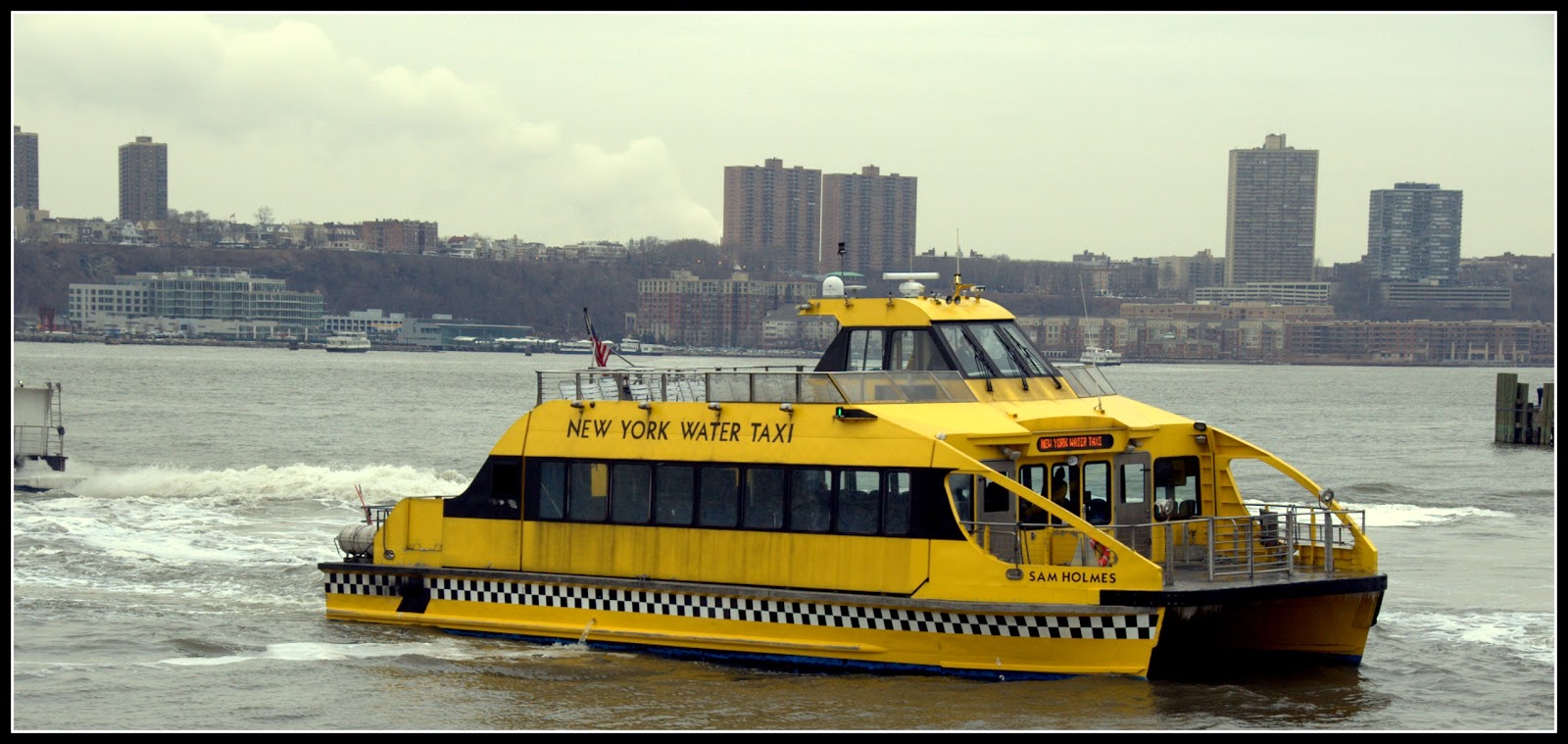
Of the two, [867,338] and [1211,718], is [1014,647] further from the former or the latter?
[867,338]

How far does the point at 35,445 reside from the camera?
40.6 m

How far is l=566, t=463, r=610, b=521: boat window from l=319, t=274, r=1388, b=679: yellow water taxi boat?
1.1 inches

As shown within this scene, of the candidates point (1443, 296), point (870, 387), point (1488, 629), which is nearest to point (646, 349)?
point (1443, 296)

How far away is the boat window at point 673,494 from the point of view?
19.5m

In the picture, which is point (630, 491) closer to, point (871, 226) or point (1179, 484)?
point (1179, 484)

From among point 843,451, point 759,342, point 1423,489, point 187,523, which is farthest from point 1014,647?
point 759,342

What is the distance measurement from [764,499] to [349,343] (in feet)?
530

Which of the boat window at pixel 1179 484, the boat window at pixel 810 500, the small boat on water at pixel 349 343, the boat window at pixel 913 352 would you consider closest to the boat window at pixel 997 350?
the boat window at pixel 913 352

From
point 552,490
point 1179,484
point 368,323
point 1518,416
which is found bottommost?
point 1518,416

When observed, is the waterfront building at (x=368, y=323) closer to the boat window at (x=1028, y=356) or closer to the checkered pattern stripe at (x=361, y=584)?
the checkered pattern stripe at (x=361, y=584)

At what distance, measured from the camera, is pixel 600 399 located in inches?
805

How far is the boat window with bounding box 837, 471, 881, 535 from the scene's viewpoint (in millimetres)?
18422

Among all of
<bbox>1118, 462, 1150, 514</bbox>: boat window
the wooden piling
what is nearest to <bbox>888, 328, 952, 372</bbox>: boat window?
<bbox>1118, 462, 1150, 514</bbox>: boat window
